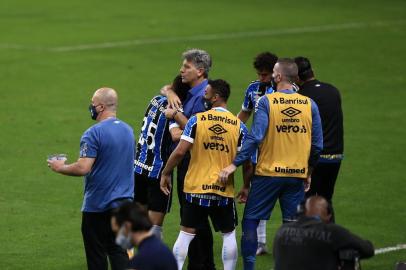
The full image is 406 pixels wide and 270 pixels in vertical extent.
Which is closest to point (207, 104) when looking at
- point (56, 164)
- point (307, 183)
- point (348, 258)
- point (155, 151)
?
point (155, 151)

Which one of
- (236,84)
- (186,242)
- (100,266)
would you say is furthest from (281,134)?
(236,84)

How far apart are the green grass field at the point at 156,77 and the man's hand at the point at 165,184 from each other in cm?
156

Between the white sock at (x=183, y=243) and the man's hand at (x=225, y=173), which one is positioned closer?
the man's hand at (x=225, y=173)

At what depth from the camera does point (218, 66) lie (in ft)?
91.9

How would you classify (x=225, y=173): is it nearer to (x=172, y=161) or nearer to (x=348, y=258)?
(x=172, y=161)

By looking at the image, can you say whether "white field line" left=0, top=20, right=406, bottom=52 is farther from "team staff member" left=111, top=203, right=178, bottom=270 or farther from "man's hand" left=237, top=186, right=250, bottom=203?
"team staff member" left=111, top=203, right=178, bottom=270

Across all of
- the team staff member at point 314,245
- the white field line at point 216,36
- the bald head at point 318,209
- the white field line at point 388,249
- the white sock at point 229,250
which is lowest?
the white field line at point 388,249

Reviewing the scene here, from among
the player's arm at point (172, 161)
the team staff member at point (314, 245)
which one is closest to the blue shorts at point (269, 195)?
the player's arm at point (172, 161)

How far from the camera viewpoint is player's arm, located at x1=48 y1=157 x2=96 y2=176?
442 inches

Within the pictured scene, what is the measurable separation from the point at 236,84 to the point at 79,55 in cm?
561

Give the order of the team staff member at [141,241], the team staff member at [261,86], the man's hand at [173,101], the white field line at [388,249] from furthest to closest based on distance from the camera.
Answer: the white field line at [388,249]
the team staff member at [261,86]
the man's hand at [173,101]
the team staff member at [141,241]

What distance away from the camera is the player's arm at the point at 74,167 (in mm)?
11234

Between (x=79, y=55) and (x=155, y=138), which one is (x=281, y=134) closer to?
(x=155, y=138)

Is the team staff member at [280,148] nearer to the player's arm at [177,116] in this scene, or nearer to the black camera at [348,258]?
the player's arm at [177,116]
